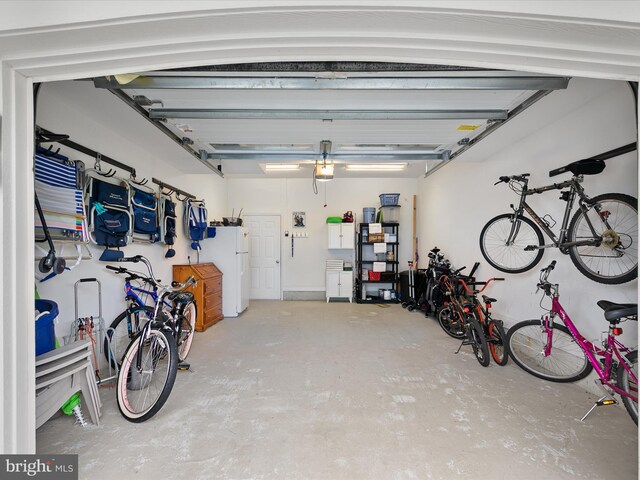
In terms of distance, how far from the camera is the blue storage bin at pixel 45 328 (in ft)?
5.45

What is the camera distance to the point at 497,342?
9.90 feet

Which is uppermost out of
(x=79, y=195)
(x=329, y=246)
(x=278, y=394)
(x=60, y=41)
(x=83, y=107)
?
(x=83, y=107)

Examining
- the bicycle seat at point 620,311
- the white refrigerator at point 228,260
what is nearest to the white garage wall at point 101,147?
the white refrigerator at point 228,260

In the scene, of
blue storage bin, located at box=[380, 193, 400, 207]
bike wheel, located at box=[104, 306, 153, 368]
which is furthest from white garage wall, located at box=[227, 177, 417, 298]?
bike wheel, located at box=[104, 306, 153, 368]

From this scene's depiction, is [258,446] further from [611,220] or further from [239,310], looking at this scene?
[239,310]

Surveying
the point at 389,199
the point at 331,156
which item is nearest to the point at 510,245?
the point at 331,156

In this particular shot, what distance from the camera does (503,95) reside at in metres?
2.21

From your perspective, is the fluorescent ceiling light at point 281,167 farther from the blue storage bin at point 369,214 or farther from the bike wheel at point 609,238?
the bike wheel at point 609,238

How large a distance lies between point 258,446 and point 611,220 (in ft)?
10.1

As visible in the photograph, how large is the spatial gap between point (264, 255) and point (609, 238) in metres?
5.67

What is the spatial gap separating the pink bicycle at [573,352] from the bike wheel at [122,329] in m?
3.43

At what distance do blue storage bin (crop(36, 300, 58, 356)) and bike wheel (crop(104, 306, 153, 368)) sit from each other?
2.24 ft

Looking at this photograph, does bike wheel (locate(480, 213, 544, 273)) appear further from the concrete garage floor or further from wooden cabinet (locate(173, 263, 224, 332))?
wooden cabinet (locate(173, 263, 224, 332))

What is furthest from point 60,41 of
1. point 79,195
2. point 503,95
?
point 503,95
